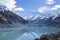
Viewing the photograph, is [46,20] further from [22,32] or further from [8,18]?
[8,18]

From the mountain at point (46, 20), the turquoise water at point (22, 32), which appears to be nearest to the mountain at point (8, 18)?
the turquoise water at point (22, 32)

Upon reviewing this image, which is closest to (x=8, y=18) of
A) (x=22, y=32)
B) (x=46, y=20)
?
(x=22, y=32)

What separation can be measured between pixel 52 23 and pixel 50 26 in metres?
0.63

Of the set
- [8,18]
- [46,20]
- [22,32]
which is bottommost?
[46,20]

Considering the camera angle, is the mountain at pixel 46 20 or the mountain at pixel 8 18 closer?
A: the mountain at pixel 46 20

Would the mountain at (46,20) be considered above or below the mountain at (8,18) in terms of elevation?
below

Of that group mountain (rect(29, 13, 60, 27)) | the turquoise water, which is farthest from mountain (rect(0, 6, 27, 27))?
mountain (rect(29, 13, 60, 27))

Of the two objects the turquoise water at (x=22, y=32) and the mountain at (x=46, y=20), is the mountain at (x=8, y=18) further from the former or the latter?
the mountain at (x=46, y=20)

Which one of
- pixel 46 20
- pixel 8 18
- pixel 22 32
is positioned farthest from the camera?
pixel 8 18

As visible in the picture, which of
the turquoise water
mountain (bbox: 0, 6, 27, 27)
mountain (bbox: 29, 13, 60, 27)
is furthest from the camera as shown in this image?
mountain (bbox: 0, 6, 27, 27)

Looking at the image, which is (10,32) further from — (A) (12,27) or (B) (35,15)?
(B) (35,15)

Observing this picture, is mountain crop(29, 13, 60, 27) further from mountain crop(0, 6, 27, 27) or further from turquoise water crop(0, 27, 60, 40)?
mountain crop(0, 6, 27, 27)

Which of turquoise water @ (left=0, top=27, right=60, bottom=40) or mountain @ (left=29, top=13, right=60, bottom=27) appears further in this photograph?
turquoise water @ (left=0, top=27, right=60, bottom=40)

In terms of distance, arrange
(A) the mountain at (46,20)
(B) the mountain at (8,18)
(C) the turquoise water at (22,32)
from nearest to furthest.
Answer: (A) the mountain at (46,20) < (C) the turquoise water at (22,32) < (B) the mountain at (8,18)
